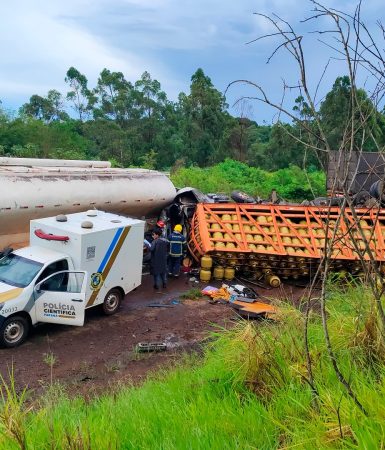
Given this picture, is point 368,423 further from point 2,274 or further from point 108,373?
point 2,274

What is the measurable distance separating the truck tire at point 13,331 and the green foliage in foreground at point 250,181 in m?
15.8

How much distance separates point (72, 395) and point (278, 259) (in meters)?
8.00

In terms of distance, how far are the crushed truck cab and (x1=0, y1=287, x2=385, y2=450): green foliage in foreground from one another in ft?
12.5

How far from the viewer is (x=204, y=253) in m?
13.5

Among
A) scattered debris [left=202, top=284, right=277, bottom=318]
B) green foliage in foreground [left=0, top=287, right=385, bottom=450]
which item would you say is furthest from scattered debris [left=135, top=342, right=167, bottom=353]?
green foliage in foreground [left=0, top=287, right=385, bottom=450]

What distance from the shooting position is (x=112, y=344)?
9336 mm

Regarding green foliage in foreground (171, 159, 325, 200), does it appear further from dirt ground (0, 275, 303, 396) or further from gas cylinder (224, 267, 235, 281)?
dirt ground (0, 275, 303, 396)

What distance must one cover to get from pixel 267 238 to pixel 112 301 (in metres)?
5.25

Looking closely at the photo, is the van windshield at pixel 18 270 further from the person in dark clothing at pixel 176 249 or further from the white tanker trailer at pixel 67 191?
the person in dark clothing at pixel 176 249

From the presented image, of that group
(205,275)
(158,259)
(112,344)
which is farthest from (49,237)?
(205,275)

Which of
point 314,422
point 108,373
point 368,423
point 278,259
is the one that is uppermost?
point 368,423

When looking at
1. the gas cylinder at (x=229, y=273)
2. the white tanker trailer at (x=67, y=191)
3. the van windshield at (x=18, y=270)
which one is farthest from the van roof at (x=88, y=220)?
the gas cylinder at (x=229, y=273)

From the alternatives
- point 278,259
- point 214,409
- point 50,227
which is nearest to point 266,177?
point 278,259

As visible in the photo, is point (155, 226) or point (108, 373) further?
point (155, 226)
